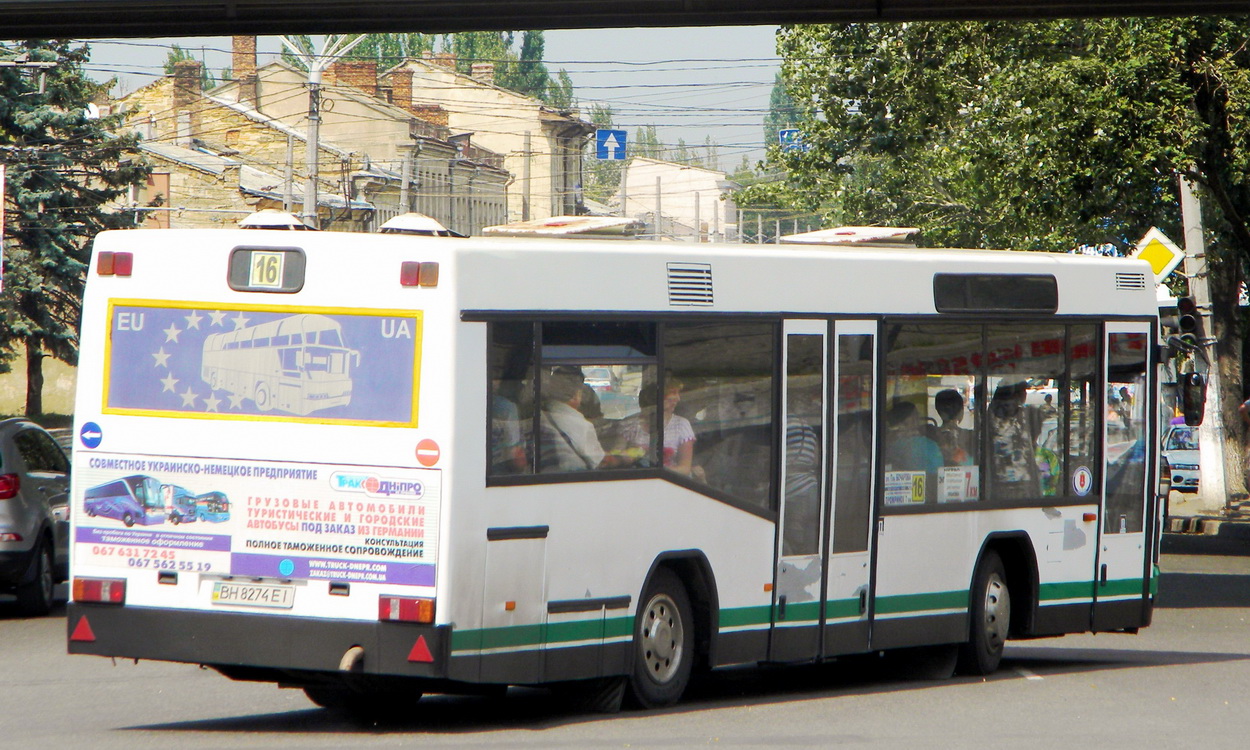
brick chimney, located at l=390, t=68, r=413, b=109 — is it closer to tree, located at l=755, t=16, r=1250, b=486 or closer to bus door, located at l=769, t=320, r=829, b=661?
tree, located at l=755, t=16, r=1250, b=486

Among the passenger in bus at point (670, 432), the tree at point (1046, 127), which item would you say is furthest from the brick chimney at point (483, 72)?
the passenger in bus at point (670, 432)

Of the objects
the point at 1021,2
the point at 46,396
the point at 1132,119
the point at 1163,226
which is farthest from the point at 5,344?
the point at 1021,2

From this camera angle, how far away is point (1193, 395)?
13.9 meters

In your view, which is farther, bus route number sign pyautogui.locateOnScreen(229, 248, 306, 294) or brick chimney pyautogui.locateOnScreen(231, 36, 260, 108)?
brick chimney pyautogui.locateOnScreen(231, 36, 260, 108)

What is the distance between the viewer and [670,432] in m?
9.23

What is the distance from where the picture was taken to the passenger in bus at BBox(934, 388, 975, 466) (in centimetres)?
1088

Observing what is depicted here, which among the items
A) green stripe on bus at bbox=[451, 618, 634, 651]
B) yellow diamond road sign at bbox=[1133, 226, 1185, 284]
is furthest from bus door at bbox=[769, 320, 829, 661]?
yellow diamond road sign at bbox=[1133, 226, 1185, 284]

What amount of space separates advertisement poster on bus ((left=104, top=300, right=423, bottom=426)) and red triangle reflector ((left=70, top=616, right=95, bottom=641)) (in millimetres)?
1022

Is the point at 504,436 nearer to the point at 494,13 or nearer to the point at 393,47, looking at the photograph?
the point at 494,13

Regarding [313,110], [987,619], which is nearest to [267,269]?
[987,619]

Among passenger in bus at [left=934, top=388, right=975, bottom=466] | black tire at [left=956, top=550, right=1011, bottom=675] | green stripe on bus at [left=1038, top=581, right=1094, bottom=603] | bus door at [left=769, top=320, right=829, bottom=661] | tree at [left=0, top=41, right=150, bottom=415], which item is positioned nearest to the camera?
bus door at [left=769, top=320, right=829, bottom=661]

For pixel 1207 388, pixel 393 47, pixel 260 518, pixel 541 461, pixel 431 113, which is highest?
pixel 393 47

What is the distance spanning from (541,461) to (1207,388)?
1752cm

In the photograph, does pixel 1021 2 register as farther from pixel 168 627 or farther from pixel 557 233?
pixel 168 627
